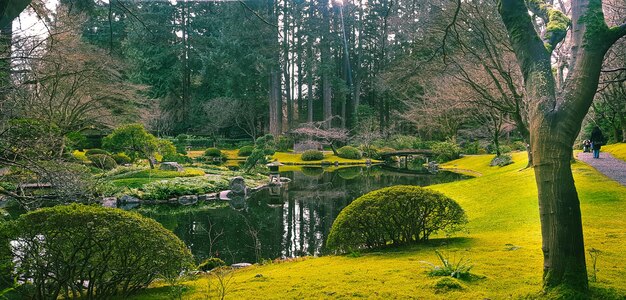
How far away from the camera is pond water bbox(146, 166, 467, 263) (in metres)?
10.1

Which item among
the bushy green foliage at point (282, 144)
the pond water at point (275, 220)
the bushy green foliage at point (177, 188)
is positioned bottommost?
the pond water at point (275, 220)

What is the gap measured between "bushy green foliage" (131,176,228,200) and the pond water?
6.09 ft

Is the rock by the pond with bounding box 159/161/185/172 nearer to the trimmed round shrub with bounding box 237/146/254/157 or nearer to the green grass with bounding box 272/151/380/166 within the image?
the green grass with bounding box 272/151/380/166

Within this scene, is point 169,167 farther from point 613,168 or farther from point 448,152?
point 448,152

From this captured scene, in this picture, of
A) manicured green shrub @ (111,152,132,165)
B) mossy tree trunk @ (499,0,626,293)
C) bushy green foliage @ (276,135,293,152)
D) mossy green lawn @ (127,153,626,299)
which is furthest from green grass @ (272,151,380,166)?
mossy tree trunk @ (499,0,626,293)

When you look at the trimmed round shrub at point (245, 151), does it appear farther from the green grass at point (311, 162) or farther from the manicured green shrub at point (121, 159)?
the manicured green shrub at point (121, 159)

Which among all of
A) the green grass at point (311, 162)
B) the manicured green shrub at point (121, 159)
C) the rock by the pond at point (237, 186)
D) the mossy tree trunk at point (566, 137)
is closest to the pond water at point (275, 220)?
the rock by the pond at point (237, 186)

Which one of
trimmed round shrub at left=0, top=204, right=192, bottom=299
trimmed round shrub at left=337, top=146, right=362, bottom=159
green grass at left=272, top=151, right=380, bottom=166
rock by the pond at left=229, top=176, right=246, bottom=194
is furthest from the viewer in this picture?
trimmed round shrub at left=337, top=146, right=362, bottom=159

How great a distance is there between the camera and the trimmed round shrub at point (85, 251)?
14.3ft

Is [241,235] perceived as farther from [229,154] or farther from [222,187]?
[229,154]

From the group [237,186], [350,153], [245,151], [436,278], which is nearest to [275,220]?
[237,186]

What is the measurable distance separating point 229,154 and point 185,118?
988 centimetres

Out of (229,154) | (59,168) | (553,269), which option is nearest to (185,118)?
(229,154)

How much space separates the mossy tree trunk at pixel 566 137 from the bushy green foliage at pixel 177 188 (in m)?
15.3
